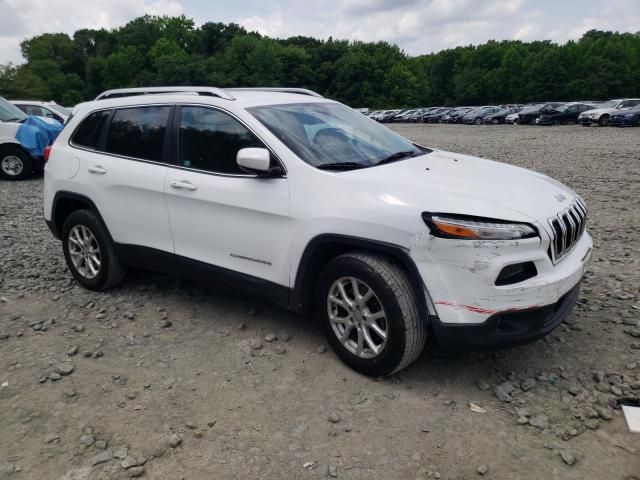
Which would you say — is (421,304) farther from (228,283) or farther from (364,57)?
(364,57)

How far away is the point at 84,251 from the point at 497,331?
3.78 metres

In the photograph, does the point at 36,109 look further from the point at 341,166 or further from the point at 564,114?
the point at 564,114

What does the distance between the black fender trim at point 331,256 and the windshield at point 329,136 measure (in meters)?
0.54

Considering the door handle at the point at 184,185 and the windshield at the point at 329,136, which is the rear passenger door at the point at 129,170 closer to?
the door handle at the point at 184,185

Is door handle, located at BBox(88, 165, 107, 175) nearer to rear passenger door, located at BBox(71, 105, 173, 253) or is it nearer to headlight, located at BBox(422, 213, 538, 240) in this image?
rear passenger door, located at BBox(71, 105, 173, 253)

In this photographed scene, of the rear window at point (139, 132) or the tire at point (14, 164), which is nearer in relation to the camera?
the rear window at point (139, 132)

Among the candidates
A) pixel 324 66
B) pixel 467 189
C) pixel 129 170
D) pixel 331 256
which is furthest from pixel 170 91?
pixel 324 66

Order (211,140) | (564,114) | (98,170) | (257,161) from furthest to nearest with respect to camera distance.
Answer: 1. (564,114)
2. (98,170)
3. (211,140)
4. (257,161)

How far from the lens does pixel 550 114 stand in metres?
33.2

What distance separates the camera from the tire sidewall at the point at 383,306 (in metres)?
3.14

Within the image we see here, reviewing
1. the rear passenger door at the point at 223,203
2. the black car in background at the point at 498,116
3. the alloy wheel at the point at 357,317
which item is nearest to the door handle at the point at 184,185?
the rear passenger door at the point at 223,203

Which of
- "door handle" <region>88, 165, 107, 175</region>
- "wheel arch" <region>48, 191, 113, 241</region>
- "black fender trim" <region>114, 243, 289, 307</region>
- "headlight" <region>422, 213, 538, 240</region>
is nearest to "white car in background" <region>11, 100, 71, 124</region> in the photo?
"wheel arch" <region>48, 191, 113, 241</region>

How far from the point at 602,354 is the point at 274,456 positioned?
2312mm

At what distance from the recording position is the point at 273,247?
3646 mm
